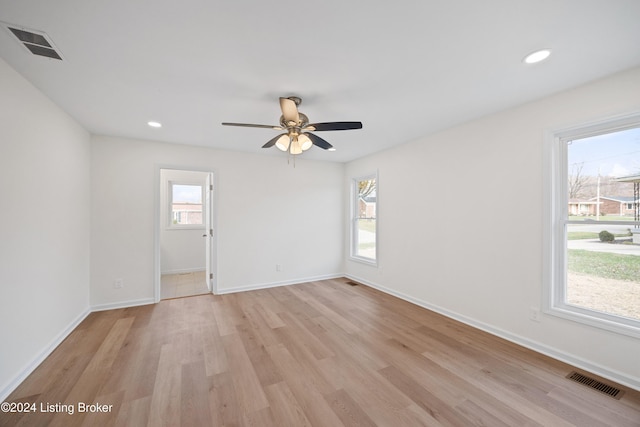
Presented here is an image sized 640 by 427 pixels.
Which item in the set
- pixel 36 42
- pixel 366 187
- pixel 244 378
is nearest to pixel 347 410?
pixel 244 378

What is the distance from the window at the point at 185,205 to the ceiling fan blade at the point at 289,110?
4742 millimetres

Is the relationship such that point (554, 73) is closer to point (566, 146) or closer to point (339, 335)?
point (566, 146)

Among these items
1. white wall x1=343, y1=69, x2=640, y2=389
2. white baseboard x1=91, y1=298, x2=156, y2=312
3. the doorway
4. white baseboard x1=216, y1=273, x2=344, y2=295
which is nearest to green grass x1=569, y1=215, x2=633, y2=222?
white wall x1=343, y1=69, x2=640, y2=389

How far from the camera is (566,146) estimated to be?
2.40 metres

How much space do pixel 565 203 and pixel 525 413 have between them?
1.90 metres

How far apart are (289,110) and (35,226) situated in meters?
2.55

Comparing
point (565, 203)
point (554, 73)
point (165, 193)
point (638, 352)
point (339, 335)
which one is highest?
point (554, 73)

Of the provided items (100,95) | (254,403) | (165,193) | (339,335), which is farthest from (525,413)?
(165,193)

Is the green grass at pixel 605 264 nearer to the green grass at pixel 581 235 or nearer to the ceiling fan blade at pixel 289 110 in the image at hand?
the green grass at pixel 581 235

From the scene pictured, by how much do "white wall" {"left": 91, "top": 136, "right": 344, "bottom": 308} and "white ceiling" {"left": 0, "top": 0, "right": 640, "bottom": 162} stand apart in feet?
3.29

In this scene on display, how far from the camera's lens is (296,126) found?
2439mm

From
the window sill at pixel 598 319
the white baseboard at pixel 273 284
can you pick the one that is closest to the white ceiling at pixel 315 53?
the window sill at pixel 598 319

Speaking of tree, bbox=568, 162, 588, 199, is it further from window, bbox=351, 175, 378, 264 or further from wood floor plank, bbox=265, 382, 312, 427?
wood floor plank, bbox=265, 382, 312, 427

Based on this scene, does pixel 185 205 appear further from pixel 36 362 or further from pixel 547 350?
pixel 547 350
